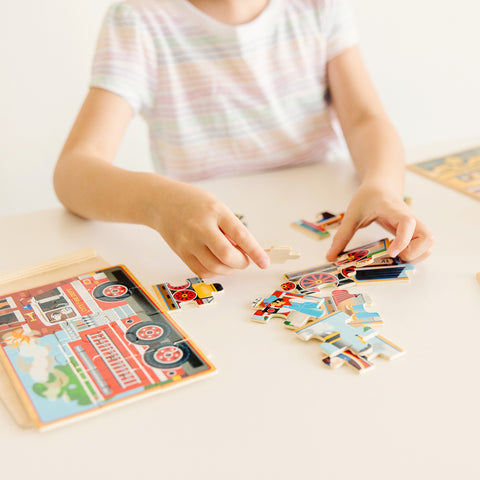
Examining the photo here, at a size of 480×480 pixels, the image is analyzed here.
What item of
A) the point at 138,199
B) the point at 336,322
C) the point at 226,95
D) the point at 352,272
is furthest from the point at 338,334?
the point at 226,95

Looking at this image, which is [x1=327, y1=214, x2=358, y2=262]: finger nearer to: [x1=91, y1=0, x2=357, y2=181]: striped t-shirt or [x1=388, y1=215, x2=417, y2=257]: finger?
[x1=388, y1=215, x2=417, y2=257]: finger

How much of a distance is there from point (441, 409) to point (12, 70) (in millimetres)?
1735

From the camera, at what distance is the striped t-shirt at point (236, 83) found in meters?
1.12

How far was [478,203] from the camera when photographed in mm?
939

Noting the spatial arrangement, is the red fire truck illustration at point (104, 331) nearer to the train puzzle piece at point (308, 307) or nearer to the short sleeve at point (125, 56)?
the train puzzle piece at point (308, 307)

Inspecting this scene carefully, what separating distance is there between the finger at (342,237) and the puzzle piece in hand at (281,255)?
0.17 ft

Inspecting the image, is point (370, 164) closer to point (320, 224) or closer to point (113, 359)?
point (320, 224)

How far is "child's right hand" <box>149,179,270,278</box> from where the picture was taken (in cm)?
71

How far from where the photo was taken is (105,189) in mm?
869

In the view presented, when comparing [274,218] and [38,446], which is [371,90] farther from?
[38,446]

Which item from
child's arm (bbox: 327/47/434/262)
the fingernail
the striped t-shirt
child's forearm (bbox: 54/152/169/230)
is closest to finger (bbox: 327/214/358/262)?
child's arm (bbox: 327/47/434/262)

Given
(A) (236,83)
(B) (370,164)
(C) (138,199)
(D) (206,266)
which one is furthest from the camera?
(A) (236,83)

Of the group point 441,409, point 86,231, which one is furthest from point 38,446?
point 86,231

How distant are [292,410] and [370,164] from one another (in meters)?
0.55
